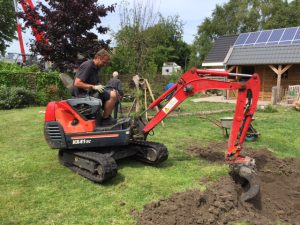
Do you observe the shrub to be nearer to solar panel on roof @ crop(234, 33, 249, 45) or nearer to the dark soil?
the dark soil

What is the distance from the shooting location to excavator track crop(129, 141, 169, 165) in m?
5.77

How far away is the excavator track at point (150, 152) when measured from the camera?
5770mm

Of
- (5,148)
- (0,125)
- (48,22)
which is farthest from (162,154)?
(48,22)

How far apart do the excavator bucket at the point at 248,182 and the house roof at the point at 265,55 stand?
15.7m

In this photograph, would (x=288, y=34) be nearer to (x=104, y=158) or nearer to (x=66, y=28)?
(x=66, y=28)

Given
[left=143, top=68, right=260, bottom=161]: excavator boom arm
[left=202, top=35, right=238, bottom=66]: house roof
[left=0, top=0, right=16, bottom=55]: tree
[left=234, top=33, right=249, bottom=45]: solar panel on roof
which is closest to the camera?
[left=143, top=68, right=260, bottom=161]: excavator boom arm

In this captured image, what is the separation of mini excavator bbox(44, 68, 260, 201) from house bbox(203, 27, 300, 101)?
14487 mm

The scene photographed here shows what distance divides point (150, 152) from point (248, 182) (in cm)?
190

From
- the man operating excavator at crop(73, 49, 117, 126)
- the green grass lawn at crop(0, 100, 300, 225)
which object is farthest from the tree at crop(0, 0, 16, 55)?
the man operating excavator at crop(73, 49, 117, 126)

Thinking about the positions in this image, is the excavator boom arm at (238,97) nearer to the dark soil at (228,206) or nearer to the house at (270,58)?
the dark soil at (228,206)

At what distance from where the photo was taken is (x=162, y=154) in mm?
5766

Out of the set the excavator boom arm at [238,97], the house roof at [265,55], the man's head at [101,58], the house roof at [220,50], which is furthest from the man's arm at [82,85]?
the house roof at [220,50]

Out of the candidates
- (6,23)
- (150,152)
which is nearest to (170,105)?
(150,152)

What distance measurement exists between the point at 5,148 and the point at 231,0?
181ft
